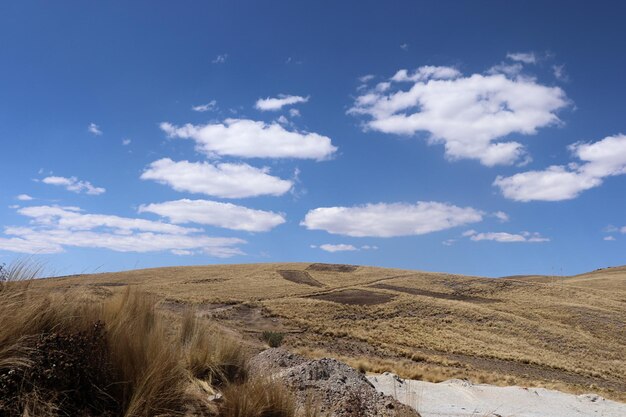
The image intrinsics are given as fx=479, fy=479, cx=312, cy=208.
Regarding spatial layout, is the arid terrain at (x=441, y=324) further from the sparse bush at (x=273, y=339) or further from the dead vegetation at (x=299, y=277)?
the sparse bush at (x=273, y=339)

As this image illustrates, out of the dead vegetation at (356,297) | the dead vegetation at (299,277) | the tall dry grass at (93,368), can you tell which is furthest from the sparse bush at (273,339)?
the dead vegetation at (299,277)

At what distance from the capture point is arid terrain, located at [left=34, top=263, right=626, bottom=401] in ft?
96.1

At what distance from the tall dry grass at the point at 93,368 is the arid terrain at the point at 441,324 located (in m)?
1.67

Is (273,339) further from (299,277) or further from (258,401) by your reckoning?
(299,277)

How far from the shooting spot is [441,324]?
1788 inches

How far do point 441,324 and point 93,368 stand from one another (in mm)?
44221

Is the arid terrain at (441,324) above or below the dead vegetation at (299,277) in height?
below

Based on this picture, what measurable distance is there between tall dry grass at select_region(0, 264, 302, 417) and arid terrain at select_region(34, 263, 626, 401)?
1675 mm

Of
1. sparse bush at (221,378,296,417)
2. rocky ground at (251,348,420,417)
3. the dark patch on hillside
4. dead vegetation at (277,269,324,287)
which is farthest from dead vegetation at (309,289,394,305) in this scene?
sparse bush at (221,378,296,417)

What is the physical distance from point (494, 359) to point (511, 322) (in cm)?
1477

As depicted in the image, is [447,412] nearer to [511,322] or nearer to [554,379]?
[554,379]

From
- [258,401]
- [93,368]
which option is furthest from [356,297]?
[93,368]

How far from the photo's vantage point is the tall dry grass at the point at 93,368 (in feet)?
13.7

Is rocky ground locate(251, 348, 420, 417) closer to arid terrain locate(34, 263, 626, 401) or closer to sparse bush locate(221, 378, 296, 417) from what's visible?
sparse bush locate(221, 378, 296, 417)
